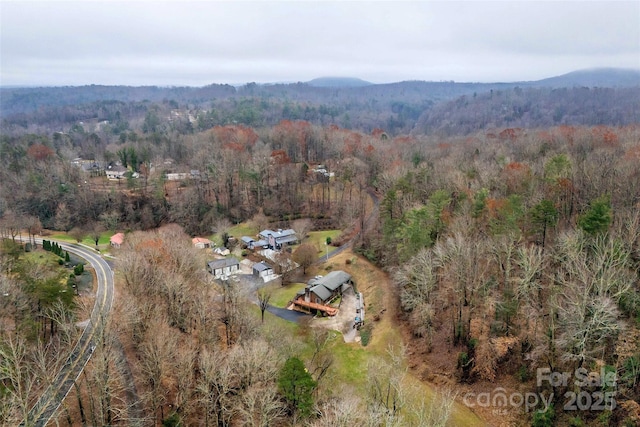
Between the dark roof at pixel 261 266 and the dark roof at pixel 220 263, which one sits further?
the dark roof at pixel 261 266

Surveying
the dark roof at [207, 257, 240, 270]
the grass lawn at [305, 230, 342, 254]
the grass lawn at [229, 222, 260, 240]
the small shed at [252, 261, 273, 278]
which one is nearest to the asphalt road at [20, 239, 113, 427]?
the dark roof at [207, 257, 240, 270]

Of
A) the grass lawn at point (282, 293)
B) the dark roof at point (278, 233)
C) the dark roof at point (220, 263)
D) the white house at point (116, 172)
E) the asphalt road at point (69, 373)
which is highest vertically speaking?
the white house at point (116, 172)

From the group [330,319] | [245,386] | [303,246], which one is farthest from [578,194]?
[245,386]

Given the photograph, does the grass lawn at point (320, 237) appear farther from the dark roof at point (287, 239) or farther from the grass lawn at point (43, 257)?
the grass lawn at point (43, 257)

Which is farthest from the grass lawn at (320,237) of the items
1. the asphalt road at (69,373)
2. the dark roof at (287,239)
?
the asphalt road at (69,373)

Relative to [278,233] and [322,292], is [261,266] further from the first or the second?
[322,292]

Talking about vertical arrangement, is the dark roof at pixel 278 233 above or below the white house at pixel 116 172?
below

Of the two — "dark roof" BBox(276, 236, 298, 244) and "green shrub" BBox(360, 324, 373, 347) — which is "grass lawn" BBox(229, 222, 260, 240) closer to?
"dark roof" BBox(276, 236, 298, 244)

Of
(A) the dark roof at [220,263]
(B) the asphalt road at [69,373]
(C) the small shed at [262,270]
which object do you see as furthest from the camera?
(C) the small shed at [262,270]

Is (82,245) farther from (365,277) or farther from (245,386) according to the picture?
(245,386)

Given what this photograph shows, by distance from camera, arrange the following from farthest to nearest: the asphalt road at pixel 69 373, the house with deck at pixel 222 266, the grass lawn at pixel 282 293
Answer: the house with deck at pixel 222 266
the grass lawn at pixel 282 293
the asphalt road at pixel 69 373
